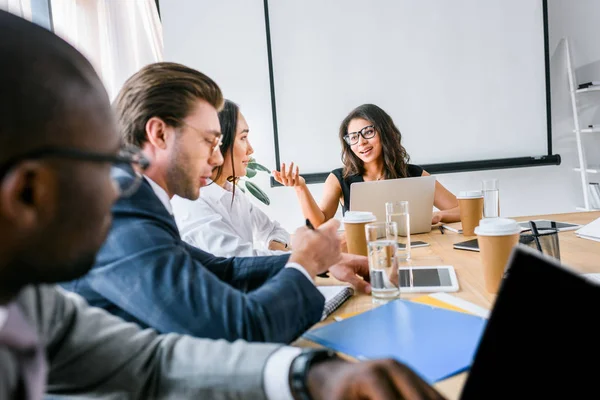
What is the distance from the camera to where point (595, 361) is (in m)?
0.39

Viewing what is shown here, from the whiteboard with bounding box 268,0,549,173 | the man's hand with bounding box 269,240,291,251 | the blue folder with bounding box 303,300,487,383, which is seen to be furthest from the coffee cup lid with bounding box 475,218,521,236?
Result: the whiteboard with bounding box 268,0,549,173

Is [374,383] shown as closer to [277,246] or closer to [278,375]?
[278,375]

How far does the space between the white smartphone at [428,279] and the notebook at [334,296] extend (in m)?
0.13

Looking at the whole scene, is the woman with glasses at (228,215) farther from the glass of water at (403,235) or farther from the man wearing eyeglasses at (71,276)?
the man wearing eyeglasses at (71,276)

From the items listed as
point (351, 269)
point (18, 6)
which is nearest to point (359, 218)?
point (351, 269)

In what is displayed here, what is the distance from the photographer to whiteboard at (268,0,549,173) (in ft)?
10.8

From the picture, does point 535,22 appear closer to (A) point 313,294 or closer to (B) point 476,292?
(B) point 476,292

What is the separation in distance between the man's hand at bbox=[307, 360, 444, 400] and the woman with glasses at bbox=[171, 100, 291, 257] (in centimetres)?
110

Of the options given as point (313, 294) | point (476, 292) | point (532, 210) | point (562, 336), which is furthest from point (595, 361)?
point (532, 210)

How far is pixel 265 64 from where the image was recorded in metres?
3.39

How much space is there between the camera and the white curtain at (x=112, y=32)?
223cm

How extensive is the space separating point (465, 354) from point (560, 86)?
136 inches

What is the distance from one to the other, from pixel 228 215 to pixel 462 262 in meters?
1.05

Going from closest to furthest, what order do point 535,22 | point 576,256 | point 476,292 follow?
point 476,292
point 576,256
point 535,22
